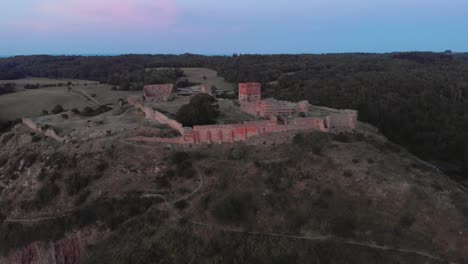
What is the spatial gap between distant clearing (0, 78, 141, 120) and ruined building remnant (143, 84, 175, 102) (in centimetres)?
1895

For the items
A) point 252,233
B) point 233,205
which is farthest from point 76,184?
point 252,233

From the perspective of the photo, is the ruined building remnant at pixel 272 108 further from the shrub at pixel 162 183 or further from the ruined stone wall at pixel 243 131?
the shrub at pixel 162 183

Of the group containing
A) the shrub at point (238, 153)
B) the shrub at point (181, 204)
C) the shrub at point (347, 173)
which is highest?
the shrub at point (238, 153)

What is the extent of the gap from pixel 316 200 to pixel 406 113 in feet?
126

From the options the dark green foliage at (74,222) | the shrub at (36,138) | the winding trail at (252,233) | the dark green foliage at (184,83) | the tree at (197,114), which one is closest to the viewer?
the winding trail at (252,233)

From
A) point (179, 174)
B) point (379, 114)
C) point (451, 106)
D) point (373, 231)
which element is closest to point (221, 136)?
point (179, 174)

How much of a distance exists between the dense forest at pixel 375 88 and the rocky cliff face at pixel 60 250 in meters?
38.3

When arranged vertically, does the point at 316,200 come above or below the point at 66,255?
above

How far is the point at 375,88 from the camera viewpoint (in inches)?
2916

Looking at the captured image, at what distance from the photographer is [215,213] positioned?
3016 cm

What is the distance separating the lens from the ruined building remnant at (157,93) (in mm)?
55562

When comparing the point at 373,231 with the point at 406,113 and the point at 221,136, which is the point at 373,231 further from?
the point at 406,113

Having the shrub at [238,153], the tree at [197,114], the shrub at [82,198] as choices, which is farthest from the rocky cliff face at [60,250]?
the tree at [197,114]

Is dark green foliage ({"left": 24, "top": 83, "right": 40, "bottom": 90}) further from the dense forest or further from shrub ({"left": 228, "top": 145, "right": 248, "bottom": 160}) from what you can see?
shrub ({"left": 228, "top": 145, "right": 248, "bottom": 160})
